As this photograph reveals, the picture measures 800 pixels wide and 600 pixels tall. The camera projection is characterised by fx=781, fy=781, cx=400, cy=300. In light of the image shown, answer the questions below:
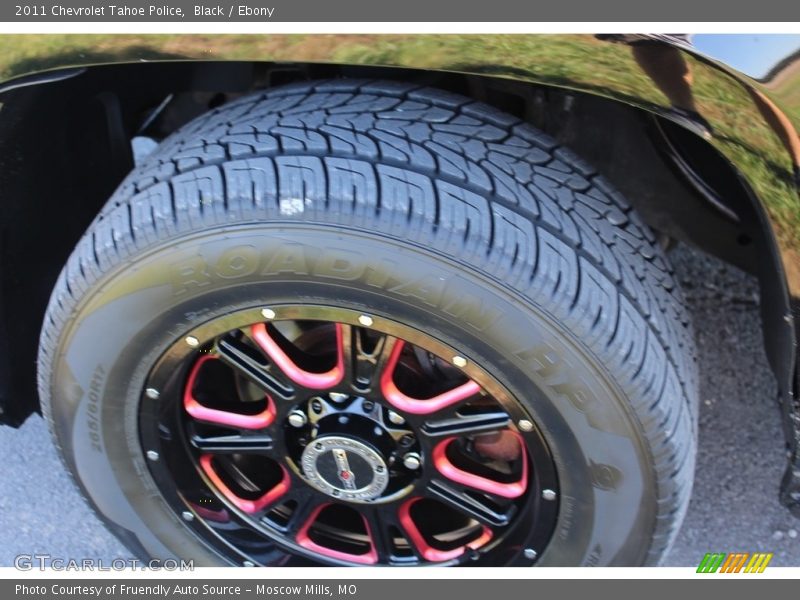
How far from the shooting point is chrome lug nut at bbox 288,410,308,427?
159 centimetres

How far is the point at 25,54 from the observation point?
4.21 ft

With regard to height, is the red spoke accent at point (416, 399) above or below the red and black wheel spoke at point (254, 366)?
above

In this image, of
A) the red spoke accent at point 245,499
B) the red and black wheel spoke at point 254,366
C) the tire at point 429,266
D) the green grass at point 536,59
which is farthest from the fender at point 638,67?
the red spoke accent at point 245,499

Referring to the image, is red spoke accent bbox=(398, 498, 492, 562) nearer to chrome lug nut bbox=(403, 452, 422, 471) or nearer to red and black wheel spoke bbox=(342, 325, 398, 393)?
chrome lug nut bbox=(403, 452, 422, 471)

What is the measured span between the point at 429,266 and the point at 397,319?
13 centimetres

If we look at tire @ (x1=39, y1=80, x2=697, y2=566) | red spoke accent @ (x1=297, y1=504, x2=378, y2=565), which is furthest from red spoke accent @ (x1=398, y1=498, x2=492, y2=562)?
tire @ (x1=39, y1=80, x2=697, y2=566)

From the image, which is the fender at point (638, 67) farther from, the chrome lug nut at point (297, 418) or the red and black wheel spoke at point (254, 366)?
the chrome lug nut at point (297, 418)

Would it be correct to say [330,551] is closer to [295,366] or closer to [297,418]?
[297,418]

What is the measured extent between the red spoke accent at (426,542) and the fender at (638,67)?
0.76 m

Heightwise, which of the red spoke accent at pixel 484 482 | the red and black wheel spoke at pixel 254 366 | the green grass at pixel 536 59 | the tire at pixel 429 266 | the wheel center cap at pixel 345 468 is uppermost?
the green grass at pixel 536 59

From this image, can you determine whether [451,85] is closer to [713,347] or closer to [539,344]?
[539,344]

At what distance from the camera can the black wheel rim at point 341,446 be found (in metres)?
1.49

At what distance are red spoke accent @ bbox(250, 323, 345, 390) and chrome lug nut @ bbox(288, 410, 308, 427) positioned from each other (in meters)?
0.08

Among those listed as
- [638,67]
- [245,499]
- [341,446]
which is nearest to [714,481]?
[341,446]
